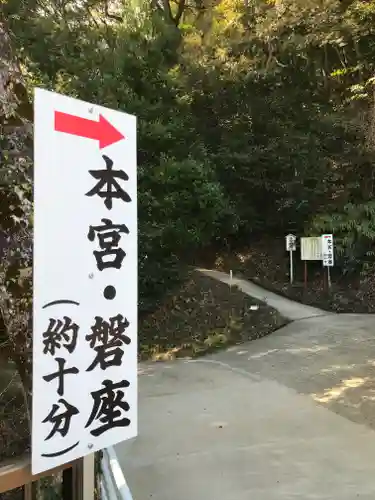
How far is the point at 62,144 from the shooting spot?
1616 millimetres

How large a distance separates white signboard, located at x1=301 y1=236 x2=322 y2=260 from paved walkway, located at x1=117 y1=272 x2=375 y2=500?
4242 millimetres

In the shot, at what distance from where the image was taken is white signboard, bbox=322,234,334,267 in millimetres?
11805

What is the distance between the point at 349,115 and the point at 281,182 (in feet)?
8.00

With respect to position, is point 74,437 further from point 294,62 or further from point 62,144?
point 294,62

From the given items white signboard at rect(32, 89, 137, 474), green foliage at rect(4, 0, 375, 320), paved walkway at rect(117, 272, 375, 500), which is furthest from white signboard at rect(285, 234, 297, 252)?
white signboard at rect(32, 89, 137, 474)

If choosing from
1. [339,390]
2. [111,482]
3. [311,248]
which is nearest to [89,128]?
[111,482]

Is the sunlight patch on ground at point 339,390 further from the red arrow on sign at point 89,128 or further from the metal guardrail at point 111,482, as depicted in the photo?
the red arrow on sign at point 89,128

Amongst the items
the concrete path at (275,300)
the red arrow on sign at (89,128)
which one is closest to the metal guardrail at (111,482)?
the red arrow on sign at (89,128)

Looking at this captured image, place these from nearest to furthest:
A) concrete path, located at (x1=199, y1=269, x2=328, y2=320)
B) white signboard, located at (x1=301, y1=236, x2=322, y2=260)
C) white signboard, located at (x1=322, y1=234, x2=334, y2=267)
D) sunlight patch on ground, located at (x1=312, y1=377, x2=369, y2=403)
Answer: sunlight patch on ground, located at (x1=312, y1=377, x2=369, y2=403), concrete path, located at (x1=199, y1=269, x2=328, y2=320), white signboard, located at (x1=322, y1=234, x2=334, y2=267), white signboard, located at (x1=301, y1=236, x2=322, y2=260)

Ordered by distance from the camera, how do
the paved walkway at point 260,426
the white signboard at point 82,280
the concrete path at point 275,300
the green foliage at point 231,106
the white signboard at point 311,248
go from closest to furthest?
the white signboard at point 82,280 → the paved walkway at point 260,426 → the green foliage at point 231,106 → the concrete path at point 275,300 → the white signboard at point 311,248

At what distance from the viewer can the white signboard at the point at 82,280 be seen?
1.55m

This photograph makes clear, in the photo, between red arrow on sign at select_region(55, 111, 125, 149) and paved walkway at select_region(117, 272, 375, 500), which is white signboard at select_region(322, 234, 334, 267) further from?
red arrow on sign at select_region(55, 111, 125, 149)

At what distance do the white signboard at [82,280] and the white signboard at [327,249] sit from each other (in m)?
10.5

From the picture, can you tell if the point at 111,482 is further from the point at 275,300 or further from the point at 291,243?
the point at 291,243
